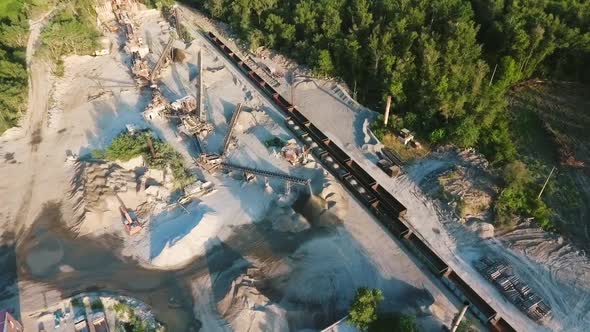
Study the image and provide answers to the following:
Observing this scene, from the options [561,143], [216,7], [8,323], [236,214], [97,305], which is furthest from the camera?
[216,7]

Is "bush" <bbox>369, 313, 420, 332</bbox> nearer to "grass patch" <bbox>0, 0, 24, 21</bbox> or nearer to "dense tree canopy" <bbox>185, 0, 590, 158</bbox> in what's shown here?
"dense tree canopy" <bbox>185, 0, 590, 158</bbox>

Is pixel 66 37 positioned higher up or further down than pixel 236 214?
higher up

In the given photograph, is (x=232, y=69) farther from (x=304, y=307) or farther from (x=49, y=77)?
(x=304, y=307)

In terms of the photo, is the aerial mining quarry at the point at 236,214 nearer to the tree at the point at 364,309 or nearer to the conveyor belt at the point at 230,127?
the conveyor belt at the point at 230,127

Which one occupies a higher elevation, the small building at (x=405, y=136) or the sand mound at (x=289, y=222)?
the small building at (x=405, y=136)

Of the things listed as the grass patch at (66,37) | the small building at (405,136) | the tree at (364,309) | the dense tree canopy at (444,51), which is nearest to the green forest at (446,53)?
the dense tree canopy at (444,51)

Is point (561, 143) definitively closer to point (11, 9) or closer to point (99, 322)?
point (99, 322)

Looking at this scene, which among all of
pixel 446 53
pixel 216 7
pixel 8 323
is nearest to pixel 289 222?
pixel 8 323
